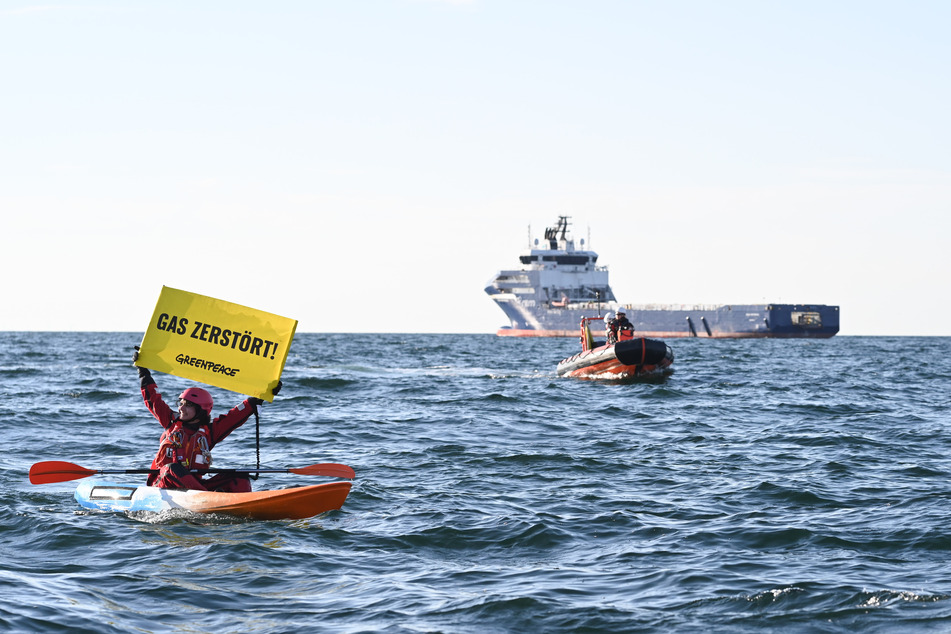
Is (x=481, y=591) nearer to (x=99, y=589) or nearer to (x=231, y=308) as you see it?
(x=99, y=589)

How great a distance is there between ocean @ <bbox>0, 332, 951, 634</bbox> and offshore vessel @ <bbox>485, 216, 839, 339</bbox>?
6527 cm

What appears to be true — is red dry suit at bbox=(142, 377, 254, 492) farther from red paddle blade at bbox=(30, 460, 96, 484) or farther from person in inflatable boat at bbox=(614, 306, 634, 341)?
person in inflatable boat at bbox=(614, 306, 634, 341)

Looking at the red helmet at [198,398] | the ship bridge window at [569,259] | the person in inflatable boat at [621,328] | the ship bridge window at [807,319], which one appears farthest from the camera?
the ship bridge window at [569,259]

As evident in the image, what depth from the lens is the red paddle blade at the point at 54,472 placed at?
11.0 meters

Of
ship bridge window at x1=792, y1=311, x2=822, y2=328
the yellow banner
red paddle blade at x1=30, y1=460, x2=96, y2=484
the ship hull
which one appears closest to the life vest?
the yellow banner

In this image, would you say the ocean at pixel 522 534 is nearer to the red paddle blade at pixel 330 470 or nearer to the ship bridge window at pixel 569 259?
the red paddle blade at pixel 330 470

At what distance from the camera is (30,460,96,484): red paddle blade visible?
11031 mm

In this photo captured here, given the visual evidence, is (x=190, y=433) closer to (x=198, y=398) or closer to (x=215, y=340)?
(x=198, y=398)

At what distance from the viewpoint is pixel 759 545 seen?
8.95 m

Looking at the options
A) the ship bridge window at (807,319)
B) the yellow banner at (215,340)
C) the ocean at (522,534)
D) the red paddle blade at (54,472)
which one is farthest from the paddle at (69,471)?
the ship bridge window at (807,319)

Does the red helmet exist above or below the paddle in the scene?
above

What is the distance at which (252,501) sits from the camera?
9992mm

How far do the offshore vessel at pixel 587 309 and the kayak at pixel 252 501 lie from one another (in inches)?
3021

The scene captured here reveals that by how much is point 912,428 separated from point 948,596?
12.2 metres
